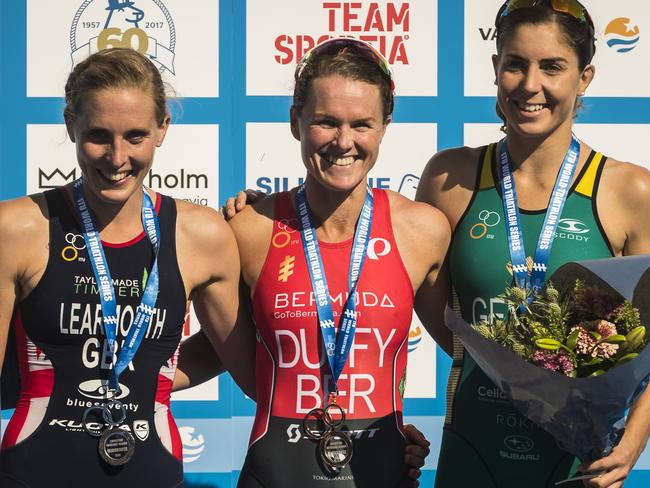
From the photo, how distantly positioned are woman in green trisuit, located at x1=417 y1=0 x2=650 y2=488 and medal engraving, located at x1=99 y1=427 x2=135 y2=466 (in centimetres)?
97

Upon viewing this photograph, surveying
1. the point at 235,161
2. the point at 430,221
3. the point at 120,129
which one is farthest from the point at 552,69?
the point at 235,161

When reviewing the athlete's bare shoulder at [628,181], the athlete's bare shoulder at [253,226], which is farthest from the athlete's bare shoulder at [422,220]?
the athlete's bare shoulder at [628,181]

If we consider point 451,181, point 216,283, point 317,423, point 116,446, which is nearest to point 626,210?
point 451,181

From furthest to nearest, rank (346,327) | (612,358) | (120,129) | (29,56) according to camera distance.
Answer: (29,56) → (346,327) → (120,129) → (612,358)

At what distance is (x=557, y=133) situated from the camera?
2.88 metres

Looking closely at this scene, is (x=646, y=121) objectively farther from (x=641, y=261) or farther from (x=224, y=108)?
(x=641, y=261)

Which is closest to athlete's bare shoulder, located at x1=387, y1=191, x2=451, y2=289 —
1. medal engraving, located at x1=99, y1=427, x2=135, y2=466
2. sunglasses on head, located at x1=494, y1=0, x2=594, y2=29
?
sunglasses on head, located at x1=494, y1=0, x2=594, y2=29

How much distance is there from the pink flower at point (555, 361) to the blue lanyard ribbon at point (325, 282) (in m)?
0.64

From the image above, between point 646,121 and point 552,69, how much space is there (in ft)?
6.01

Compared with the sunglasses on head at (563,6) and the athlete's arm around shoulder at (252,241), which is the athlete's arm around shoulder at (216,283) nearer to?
the athlete's arm around shoulder at (252,241)

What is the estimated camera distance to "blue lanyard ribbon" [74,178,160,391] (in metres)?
2.56

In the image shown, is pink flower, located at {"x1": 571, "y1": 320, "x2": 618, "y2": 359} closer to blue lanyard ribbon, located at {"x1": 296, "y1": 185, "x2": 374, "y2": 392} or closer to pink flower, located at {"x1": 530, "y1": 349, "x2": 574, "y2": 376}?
pink flower, located at {"x1": 530, "y1": 349, "x2": 574, "y2": 376}

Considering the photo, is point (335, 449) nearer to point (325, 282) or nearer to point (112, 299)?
point (325, 282)

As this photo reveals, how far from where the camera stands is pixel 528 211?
286 centimetres
